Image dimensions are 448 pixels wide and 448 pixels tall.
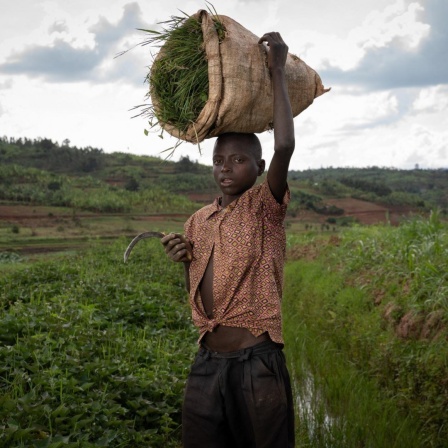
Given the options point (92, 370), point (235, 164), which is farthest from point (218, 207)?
point (92, 370)

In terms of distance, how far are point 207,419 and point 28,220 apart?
653 inches

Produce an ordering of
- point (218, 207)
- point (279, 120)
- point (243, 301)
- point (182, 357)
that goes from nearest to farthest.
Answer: point (279, 120) → point (243, 301) → point (218, 207) → point (182, 357)

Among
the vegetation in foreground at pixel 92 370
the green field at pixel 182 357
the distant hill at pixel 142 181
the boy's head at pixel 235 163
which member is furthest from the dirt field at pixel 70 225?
the boy's head at pixel 235 163

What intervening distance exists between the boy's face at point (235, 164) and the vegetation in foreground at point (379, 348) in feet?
6.41

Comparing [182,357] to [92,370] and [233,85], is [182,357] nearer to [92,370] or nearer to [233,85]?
[92,370]

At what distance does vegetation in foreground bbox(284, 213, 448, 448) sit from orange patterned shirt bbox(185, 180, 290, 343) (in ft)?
5.36

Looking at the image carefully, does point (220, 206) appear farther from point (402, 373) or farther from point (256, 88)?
point (402, 373)

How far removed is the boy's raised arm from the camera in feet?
7.27

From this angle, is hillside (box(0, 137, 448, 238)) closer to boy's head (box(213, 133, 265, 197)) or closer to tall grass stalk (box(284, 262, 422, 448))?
tall grass stalk (box(284, 262, 422, 448))

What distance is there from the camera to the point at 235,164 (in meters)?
2.41

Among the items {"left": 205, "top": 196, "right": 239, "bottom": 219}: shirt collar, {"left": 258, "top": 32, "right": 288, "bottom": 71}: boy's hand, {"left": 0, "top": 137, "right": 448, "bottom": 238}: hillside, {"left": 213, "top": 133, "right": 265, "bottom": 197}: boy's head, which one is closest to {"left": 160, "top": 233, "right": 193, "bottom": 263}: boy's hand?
{"left": 205, "top": 196, "right": 239, "bottom": 219}: shirt collar

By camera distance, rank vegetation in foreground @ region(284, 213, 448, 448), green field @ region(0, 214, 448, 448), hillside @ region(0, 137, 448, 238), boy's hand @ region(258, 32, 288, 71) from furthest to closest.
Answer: hillside @ region(0, 137, 448, 238), vegetation in foreground @ region(284, 213, 448, 448), green field @ region(0, 214, 448, 448), boy's hand @ region(258, 32, 288, 71)

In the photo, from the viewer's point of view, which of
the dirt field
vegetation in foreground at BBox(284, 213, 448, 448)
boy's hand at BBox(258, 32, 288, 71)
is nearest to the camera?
boy's hand at BBox(258, 32, 288, 71)

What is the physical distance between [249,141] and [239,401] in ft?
3.46
